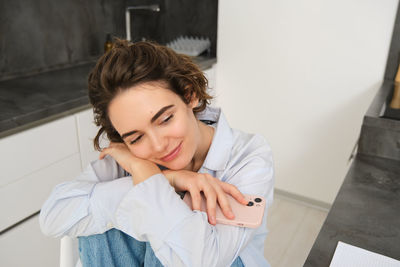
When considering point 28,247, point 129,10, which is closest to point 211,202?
point 28,247

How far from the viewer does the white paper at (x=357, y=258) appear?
80cm

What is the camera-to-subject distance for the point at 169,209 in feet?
2.48

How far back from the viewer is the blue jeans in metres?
0.82

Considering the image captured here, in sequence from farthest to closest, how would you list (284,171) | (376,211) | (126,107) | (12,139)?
(284,171)
(12,139)
(376,211)
(126,107)

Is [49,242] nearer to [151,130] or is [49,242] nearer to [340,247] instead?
[151,130]

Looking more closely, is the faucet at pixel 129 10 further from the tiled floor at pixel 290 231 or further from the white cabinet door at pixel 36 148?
the tiled floor at pixel 290 231

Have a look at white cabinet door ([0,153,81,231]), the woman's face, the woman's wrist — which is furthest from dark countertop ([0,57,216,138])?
the woman's wrist

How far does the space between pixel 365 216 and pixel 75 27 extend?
2068mm

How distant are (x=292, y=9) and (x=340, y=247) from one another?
168cm

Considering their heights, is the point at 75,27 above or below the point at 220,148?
above

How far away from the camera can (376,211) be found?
3.30 ft

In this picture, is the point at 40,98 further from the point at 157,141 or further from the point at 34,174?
the point at 157,141

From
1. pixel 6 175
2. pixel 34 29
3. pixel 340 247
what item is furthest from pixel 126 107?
pixel 34 29

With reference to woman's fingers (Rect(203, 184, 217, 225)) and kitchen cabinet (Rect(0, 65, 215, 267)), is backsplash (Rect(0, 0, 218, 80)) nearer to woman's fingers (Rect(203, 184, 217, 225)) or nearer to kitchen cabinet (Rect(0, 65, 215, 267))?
kitchen cabinet (Rect(0, 65, 215, 267))
